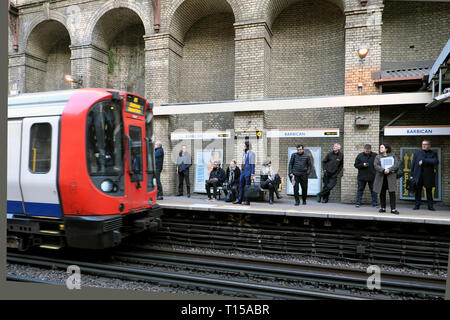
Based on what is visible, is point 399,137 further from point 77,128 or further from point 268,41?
point 77,128

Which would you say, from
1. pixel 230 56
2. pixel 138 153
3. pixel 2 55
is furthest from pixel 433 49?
pixel 2 55

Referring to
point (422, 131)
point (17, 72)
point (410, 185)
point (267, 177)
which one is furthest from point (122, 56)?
point (410, 185)

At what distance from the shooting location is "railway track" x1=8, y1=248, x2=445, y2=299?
15.8 ft

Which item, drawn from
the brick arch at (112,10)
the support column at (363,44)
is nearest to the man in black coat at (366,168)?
the support column at (363,44)

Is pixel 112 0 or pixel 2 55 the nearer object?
pixel 2 55

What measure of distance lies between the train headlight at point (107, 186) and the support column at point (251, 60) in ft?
20.7

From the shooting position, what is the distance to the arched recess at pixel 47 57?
45.8 ft

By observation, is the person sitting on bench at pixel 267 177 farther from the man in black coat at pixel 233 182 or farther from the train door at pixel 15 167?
the train door at pixel 15 167

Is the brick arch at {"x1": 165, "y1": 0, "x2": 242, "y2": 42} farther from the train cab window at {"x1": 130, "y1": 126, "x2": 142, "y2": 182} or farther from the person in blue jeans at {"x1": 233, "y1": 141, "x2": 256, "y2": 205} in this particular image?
the train cab window at {"x1": 130, "y1": 126, "x2": 142, "y2": 182}

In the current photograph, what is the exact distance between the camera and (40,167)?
18.1 ft

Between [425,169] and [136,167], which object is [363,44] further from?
[136,167]

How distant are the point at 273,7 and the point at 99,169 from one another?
882 centimetres
